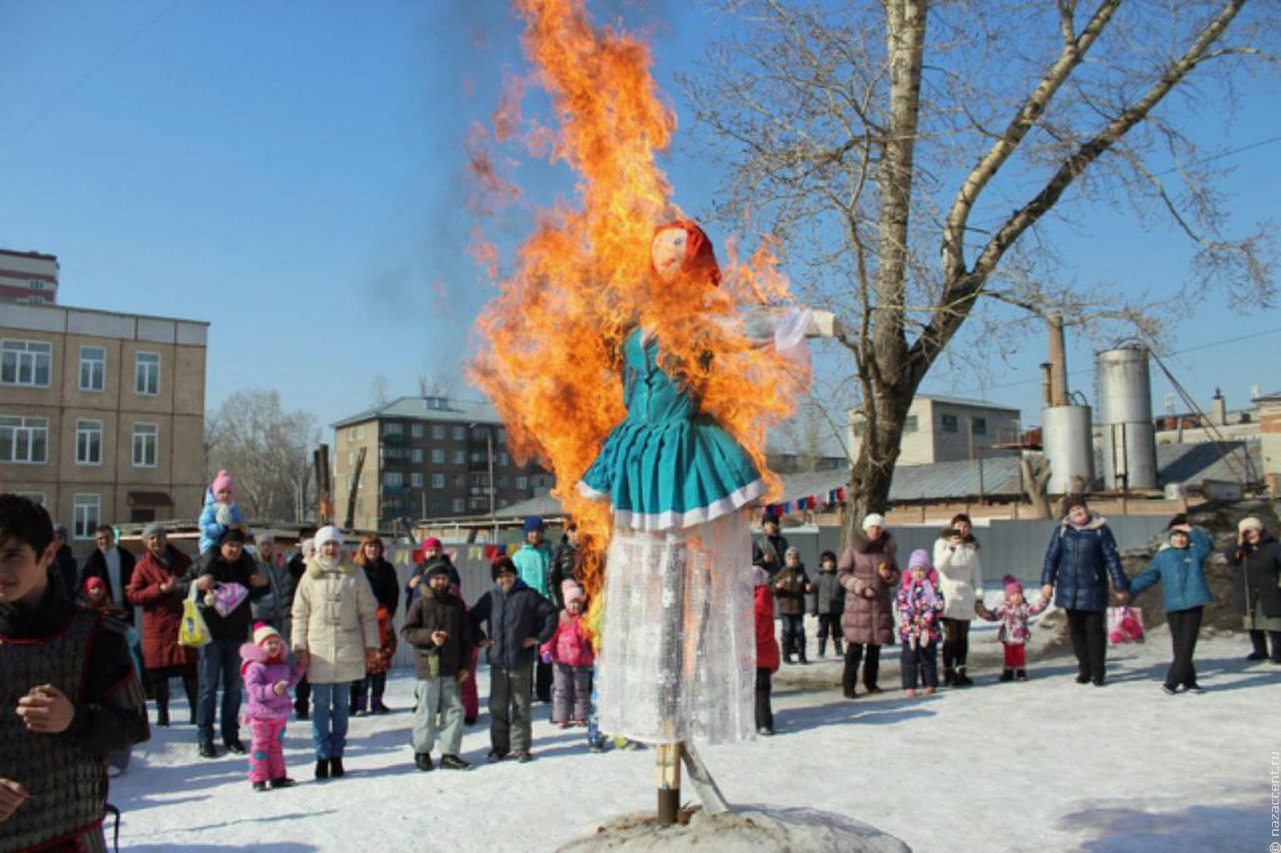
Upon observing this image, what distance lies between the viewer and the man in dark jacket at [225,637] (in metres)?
8.66

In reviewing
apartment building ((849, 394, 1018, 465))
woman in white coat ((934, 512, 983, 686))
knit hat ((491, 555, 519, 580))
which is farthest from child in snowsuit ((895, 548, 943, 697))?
apartment building ((849, 394, 1018, 465))

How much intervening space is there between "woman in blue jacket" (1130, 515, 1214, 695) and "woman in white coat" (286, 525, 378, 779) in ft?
25.6

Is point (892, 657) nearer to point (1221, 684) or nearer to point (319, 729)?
point (1221, 684)

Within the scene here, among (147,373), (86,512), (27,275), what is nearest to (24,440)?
(86,512)

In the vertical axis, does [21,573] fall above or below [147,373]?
below

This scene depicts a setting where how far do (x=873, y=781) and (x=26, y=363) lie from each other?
43755mm

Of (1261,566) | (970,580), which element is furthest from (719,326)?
(1261,566)

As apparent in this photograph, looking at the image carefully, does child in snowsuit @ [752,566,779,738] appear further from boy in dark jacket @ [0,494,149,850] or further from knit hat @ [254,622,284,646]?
boy in dark jacket @ [0,494,149,850]

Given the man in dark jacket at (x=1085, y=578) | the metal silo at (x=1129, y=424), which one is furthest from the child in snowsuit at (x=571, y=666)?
the metal silo at (x=1129, y=424)

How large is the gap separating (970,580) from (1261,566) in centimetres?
354

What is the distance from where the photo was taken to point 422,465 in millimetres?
87500

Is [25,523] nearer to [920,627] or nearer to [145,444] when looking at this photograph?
[920,627]

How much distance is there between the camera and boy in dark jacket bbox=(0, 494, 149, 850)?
2.83m

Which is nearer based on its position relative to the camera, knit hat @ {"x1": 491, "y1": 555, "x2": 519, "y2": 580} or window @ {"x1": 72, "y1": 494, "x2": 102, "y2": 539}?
knit hat @ {"x1": 491, "y1": 555, "x2": 519, "y2": 580}
